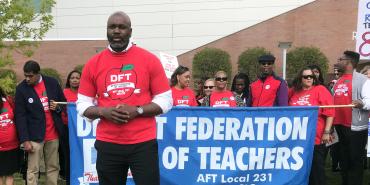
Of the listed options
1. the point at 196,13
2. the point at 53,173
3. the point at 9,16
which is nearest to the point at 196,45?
the point at 196,13

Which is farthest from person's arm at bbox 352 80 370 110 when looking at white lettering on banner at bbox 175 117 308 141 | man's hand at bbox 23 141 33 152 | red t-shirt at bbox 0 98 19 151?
red t-shirt at bbox 0 98 19 151

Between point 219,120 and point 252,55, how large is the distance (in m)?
23.3

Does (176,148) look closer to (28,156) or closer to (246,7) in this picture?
(28,156)

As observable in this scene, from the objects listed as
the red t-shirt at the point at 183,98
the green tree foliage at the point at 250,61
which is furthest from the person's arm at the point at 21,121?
the green tree foliage at the point at 250,61

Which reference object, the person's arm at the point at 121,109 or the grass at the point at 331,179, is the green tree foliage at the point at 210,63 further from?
the person's arm at the point at 121,109

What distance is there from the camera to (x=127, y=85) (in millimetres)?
3375

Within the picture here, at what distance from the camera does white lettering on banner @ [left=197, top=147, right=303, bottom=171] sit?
5598 mm

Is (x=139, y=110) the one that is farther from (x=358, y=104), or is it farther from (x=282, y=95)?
(x=358, y=104)

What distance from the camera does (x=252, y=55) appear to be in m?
28.4

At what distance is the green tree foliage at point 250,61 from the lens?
28000 mm

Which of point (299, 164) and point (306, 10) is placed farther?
point (306, 10)

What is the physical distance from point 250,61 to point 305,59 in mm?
3311

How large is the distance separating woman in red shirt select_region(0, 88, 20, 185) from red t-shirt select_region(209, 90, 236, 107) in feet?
8.86

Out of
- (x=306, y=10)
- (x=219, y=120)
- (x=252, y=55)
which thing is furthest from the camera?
(x=306, y=10)
